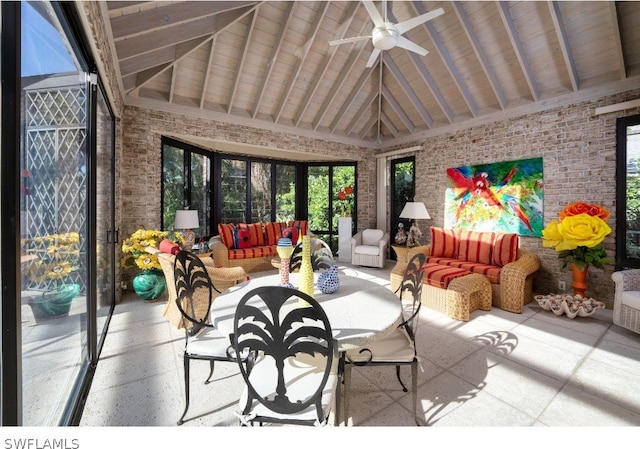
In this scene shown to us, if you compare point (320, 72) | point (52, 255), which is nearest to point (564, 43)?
point (320, 72)

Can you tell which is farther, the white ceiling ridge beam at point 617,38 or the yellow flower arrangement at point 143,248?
the yellow flower arrangement at point 143,248

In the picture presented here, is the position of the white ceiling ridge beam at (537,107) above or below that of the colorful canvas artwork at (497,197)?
above

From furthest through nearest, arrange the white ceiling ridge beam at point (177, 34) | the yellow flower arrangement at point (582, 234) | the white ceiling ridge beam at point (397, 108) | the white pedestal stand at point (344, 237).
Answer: the white pedestal stand at point (344, 237) < the white ceiling ridge beam at point (397, 108) < the yellow flower arrangement at point (582, 234) < the white ceiling ridge beam at point (177, 34)

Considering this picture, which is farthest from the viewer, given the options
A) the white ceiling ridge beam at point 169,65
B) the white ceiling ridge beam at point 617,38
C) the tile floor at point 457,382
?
the white ceiling ridge beam at point 169,65

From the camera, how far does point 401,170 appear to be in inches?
253

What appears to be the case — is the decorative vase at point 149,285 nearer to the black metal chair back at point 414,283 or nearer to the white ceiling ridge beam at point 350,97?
the black metal chair back at point 414,283

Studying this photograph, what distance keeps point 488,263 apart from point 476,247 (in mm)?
283

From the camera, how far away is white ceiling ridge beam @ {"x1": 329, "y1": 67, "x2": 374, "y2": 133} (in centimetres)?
498

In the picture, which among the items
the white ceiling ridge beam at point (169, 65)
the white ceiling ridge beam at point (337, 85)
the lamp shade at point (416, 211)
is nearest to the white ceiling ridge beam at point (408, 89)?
the white ceiling ridge beam at point (337, 85)

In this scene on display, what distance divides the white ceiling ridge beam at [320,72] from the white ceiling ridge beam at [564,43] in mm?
2266

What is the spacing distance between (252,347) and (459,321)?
9.25 ft

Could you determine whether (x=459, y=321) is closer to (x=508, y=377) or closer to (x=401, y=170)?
(x=508, y=377)

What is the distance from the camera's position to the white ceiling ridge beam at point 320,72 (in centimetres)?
369

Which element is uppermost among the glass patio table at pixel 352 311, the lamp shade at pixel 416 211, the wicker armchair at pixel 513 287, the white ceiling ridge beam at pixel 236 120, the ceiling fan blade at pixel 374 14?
the ceiling fan blade at pixel 374 14
